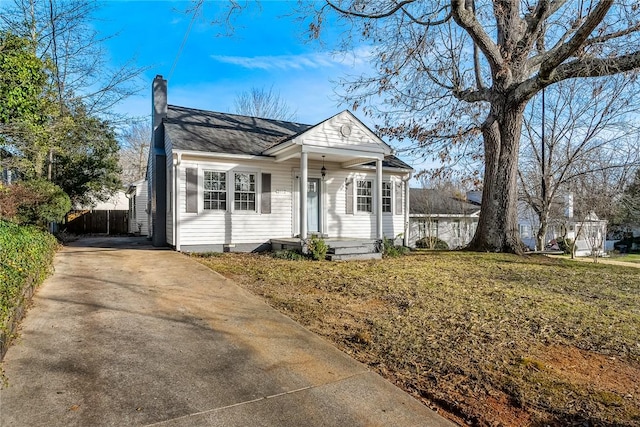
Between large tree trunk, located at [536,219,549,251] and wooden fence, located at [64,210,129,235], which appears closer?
large tree trunk, located at [536,219,549,251]

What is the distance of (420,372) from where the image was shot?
314 cm

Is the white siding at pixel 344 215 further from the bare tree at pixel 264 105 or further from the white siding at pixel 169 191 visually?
the bare tree at pixel 264 105

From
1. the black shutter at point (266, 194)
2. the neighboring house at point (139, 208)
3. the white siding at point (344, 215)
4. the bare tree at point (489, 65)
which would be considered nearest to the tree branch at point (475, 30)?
the bare tree at point (489, 65)

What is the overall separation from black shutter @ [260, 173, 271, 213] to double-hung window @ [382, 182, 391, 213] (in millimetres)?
4481

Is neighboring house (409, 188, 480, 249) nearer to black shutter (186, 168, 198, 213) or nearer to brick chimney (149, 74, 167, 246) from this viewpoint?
brick chimney (149, 74, 167, 246)

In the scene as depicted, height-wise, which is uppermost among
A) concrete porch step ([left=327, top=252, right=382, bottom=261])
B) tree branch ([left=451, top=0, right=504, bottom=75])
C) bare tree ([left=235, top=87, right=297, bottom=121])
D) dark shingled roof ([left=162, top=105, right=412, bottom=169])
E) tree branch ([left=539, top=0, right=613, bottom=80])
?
bare tree ([left=235, top=87, right=297, bottom=121])

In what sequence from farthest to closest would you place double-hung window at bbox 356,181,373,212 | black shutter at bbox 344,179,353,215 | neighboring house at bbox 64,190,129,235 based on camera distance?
neighboring house at bbox 64,190,129,235 → double-hung window at bbox 356,181,373,212 → black shutter at bbox 344,179,353,215

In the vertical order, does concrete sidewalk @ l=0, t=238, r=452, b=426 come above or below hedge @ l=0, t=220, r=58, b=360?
below

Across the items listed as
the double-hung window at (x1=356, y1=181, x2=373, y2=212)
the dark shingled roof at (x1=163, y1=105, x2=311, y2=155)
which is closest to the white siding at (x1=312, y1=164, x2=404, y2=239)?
the double-hung window at (x1=356, y1=181, x2=373, y2=212)

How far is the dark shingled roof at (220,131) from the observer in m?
11.1

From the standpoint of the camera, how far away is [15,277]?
4.45 m

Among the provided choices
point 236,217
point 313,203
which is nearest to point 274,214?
point 236,217

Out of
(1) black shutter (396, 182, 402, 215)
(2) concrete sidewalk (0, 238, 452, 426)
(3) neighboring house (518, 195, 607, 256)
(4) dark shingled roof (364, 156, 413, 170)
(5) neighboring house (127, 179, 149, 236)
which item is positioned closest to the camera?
(2) concrete sidewalk (0, 238, 452, 426)

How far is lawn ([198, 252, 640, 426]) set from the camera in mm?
2686
